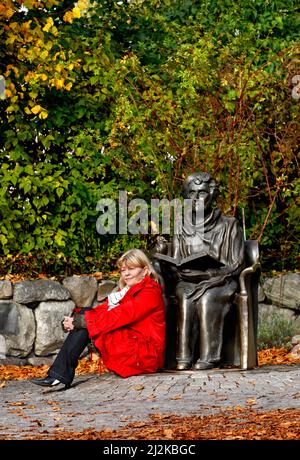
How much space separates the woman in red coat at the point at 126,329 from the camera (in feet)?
31.6

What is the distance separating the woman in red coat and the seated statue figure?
28 cm

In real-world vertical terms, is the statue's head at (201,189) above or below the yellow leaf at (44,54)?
below

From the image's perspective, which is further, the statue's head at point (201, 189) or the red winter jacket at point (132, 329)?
the statue's head at point (201, 189)

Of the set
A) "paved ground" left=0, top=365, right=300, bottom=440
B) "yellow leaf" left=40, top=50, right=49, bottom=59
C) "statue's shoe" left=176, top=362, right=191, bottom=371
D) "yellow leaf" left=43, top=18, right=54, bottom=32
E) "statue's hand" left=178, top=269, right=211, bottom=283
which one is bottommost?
"paved ground" left=0, top=365, right=300, bottom=440

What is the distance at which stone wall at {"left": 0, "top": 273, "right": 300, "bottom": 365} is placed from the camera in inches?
487

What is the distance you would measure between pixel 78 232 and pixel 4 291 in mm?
1260

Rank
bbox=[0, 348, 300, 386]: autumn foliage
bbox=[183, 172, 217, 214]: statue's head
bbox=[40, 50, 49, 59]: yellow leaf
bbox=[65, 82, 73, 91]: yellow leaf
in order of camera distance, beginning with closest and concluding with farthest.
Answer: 1. bbox=[183, 172, 217, 214]: statue's head
2. bbox=[0, 348, 300, 386]: autumn foliage
3. bbox=[40, 50, 49, 59]: yellow leaf
4. bbox=[65, 82, 73, 91]: yellow leaf

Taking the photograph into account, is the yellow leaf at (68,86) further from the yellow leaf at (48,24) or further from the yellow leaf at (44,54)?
the yellow leaf at (48,24)

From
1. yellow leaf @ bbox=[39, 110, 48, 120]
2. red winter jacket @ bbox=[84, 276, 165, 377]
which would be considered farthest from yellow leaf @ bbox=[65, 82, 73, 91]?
red winter jacket @ bbox=[84, 276, 165, 377]

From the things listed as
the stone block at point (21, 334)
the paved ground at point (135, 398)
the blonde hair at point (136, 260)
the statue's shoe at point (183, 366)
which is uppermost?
the blonde hair at point (136, 260)

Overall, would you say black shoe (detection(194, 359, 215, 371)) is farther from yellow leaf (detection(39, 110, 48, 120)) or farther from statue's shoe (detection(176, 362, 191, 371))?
yellow leaf (detection(39, 110, 48, 120))

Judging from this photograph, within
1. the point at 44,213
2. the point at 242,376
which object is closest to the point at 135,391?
the point at 242,376

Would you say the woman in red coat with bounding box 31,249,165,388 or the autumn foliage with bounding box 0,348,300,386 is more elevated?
the woman in red coat with bounding box 31,249,165,388

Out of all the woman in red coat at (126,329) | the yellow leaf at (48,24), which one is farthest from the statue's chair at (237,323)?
the yellow leaf at (48,24)
